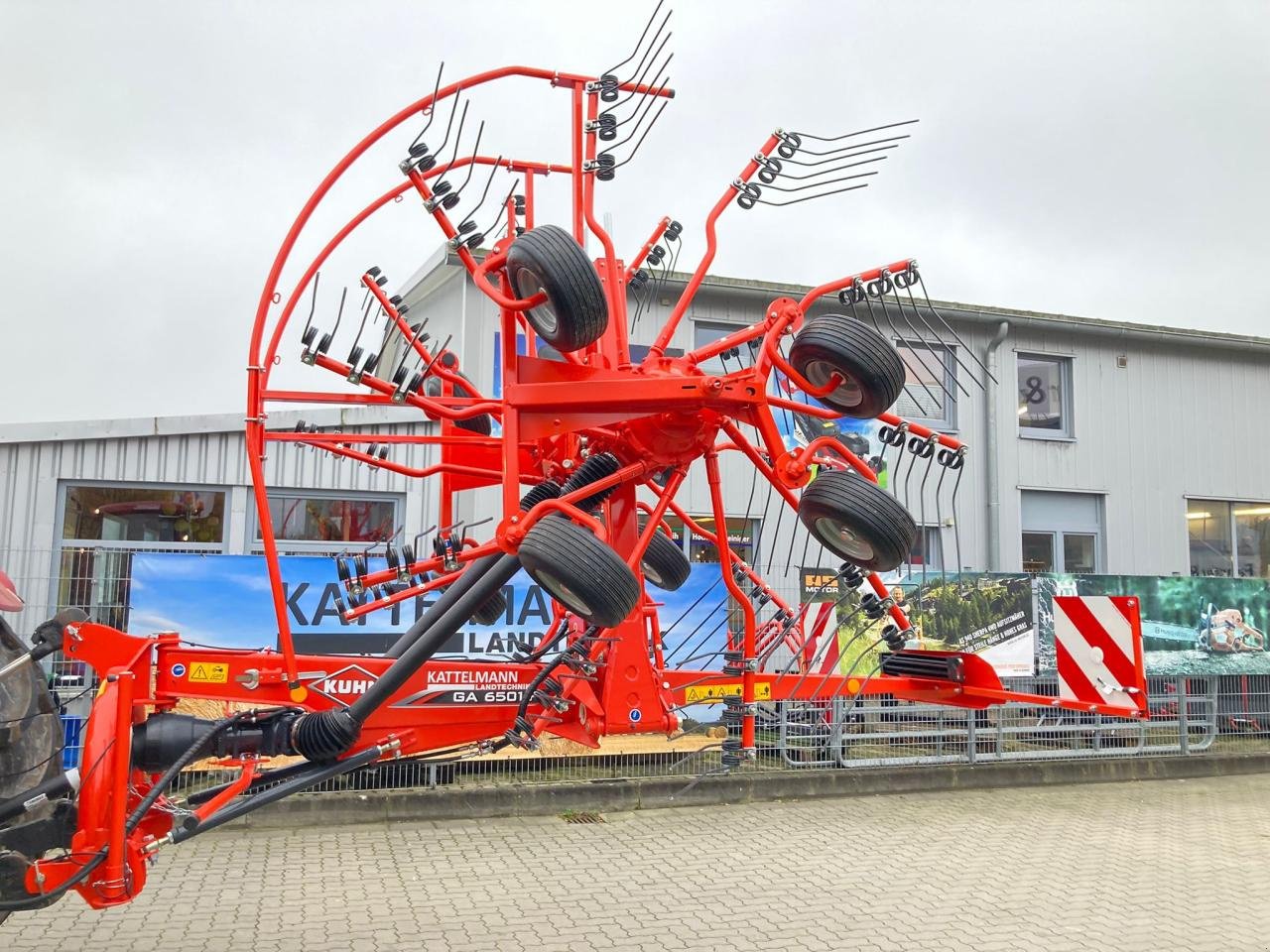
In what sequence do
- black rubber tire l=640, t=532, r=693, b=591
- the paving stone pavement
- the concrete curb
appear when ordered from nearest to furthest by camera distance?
1. the paving stone pavement
2. black rubber tire l=640, t=532, r=693, b=591
3. the concrete curb

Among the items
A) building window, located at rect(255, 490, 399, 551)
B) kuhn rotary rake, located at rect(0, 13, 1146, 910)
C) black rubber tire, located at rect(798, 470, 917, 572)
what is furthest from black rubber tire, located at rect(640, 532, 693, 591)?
building window, located at rect(255, 490, 399, 551)

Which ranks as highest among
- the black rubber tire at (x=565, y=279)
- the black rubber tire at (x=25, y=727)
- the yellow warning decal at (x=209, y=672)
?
the black rubber tire at (x=565, y=279)

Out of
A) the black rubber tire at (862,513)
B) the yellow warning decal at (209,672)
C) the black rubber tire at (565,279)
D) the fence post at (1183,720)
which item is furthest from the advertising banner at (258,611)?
the fence post at (1183,720)

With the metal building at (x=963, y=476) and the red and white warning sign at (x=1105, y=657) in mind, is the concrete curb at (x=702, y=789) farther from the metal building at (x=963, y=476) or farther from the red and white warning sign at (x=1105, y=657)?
the red and white warning sign at (x=1105, y=657)

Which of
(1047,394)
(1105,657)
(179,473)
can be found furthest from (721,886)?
(1047,394)

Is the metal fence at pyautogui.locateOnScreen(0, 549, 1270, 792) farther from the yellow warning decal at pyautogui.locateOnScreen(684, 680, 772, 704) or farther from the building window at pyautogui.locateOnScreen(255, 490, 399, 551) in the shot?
the building window at pyautogui.locateOnScreen(255, 490, 399, 551)

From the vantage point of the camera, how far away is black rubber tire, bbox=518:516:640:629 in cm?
362

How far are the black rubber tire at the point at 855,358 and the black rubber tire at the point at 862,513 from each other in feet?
1.09

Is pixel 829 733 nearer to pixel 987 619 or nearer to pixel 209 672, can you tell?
pixel 987 619

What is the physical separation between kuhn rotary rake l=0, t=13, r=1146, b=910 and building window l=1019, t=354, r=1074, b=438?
912cm

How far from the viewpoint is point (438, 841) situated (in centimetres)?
752

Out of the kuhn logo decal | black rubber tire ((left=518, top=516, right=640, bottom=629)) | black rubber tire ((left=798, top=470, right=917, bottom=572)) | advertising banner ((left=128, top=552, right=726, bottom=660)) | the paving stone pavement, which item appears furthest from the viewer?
advertising banner ((left=128, top=552, right=726, bottom=660))

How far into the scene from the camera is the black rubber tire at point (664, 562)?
5.90 metres

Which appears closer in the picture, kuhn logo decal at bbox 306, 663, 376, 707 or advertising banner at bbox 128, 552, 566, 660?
kuhn logo decal at bbox 306, 663, 376, 707
